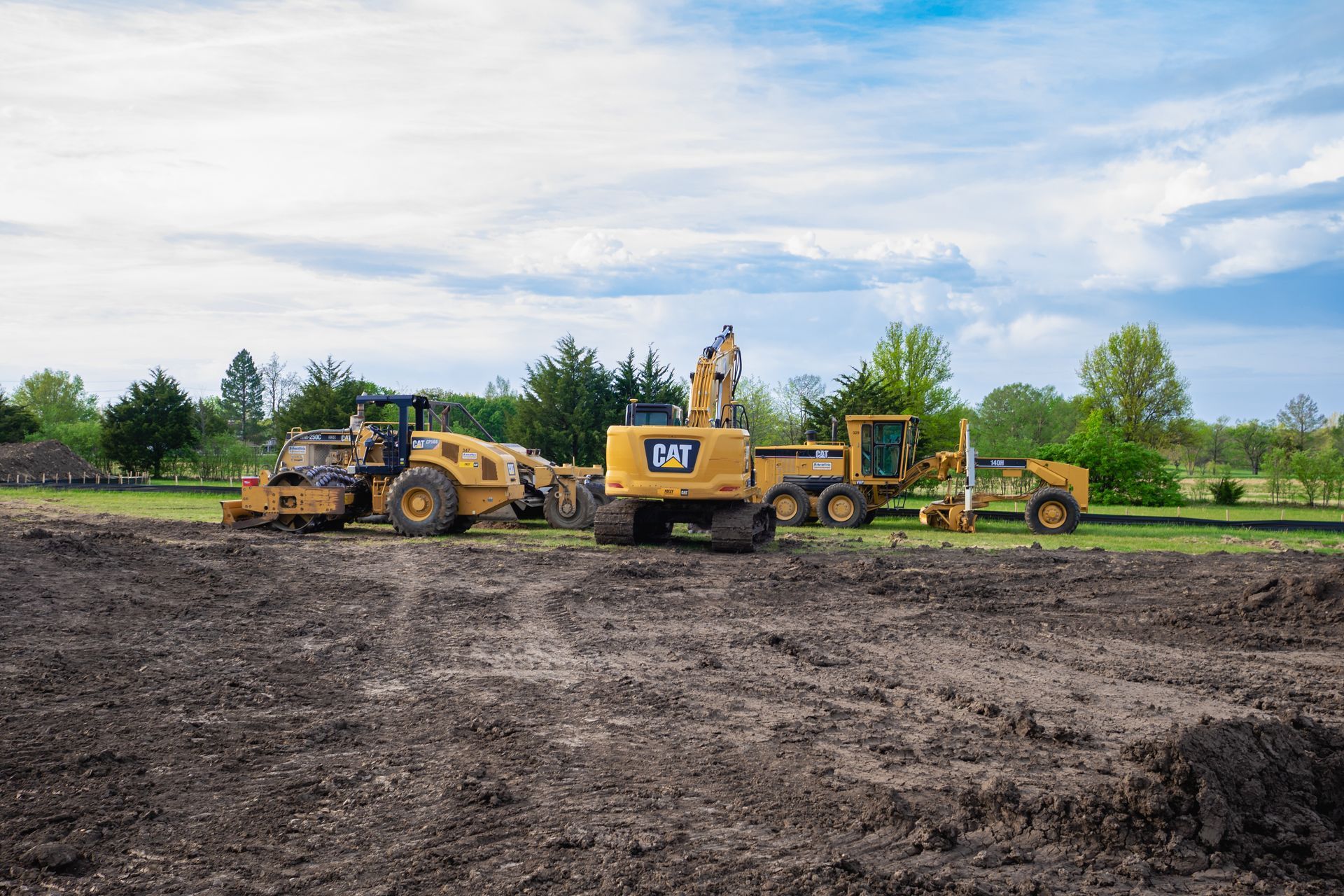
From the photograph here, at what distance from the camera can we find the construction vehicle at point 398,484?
1920cm

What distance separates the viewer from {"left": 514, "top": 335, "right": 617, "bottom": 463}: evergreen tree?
40875mm

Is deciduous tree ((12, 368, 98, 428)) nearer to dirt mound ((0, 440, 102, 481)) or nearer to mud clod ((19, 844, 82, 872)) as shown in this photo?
dirt mound ((0, 440, 102, 481))

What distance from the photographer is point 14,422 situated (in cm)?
5462

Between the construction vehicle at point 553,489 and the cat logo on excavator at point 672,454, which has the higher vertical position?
the cat logo on excavator at point 672,454

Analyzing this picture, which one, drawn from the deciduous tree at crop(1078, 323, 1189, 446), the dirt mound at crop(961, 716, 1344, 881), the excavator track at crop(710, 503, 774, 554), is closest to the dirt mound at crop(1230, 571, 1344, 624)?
the dirt mound at crop(961, 716, 1344, 881)

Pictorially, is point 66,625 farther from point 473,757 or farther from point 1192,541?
point 1192,541

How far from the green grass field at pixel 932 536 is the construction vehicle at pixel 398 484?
78cm

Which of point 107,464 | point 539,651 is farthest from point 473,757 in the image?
point 107,464

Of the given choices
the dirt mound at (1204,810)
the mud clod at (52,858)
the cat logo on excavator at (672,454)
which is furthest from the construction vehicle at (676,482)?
the mud clod at (52,858)

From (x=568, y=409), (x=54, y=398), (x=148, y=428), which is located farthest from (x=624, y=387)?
(x=54, y=398)

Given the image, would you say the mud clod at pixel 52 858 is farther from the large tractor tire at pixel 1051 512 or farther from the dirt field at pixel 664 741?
the large tractor tire at pixel 1051 512

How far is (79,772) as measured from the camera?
210 inches

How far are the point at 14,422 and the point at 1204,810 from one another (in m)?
63.7

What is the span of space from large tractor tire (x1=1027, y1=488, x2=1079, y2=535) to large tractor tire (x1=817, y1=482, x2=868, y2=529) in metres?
3.86
